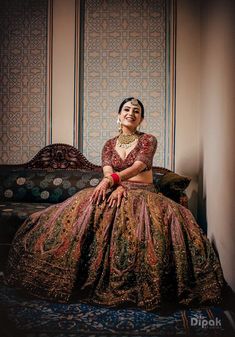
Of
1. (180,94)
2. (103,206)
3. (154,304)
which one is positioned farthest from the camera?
(180,94)

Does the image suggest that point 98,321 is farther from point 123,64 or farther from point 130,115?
point 123,64

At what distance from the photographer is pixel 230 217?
2027 mm

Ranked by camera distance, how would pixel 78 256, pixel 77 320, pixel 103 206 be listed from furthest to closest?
pixel 103 206 → pixel 78 256 → pixel 77 320

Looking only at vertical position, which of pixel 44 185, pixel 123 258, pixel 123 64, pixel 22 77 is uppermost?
pixel 123 64

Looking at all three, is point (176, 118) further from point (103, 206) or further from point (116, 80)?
point (103, 206)

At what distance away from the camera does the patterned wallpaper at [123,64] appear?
137 inches

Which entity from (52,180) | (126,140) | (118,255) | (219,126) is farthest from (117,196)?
(52,180)

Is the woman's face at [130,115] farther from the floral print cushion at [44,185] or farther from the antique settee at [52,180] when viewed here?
the floral print cushion at [44,185]

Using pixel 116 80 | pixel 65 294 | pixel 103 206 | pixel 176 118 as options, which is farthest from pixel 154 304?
pixel 116 80

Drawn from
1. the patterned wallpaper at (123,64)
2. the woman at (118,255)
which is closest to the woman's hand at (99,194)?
the woman at (118,255)

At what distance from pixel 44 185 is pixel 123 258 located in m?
1.48

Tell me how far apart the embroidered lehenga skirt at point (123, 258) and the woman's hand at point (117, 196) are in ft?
0.09

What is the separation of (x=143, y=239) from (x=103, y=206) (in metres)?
0.31

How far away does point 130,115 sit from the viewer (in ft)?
8.56
